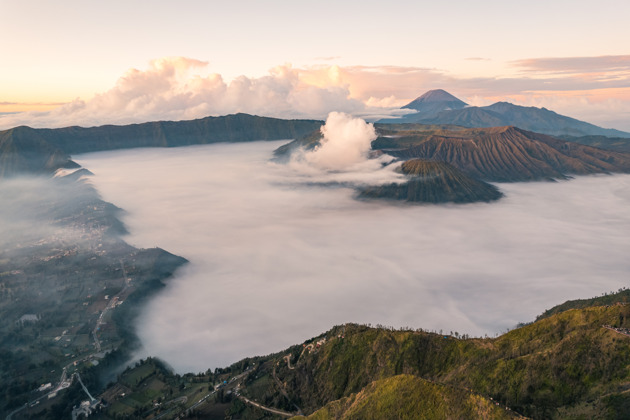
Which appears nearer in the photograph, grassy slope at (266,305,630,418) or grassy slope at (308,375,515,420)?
grassy slope at (308,375,515,420)

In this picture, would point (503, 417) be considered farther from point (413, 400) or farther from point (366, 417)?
point (366, 417)

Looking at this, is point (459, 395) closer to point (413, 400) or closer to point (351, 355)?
point (413, 400)

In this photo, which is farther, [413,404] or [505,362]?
[505,362]

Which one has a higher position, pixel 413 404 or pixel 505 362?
pixel 413 404

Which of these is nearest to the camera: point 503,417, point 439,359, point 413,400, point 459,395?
point 503,417

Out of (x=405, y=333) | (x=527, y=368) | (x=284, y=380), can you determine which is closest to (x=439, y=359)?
(x=405, y=333)

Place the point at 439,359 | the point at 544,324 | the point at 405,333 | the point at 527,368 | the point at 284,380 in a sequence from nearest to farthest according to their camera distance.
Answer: the point at 527,368
the point at 544,324
the point at 439,359
the point at 405,333
the point at 284,380

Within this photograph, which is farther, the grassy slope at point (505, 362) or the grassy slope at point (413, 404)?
the grassy slope at point (505, 362)

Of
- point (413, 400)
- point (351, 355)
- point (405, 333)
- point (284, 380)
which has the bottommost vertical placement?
point (284, 380)

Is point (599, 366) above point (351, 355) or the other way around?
above

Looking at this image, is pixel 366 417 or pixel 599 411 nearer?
pixel 599 411
